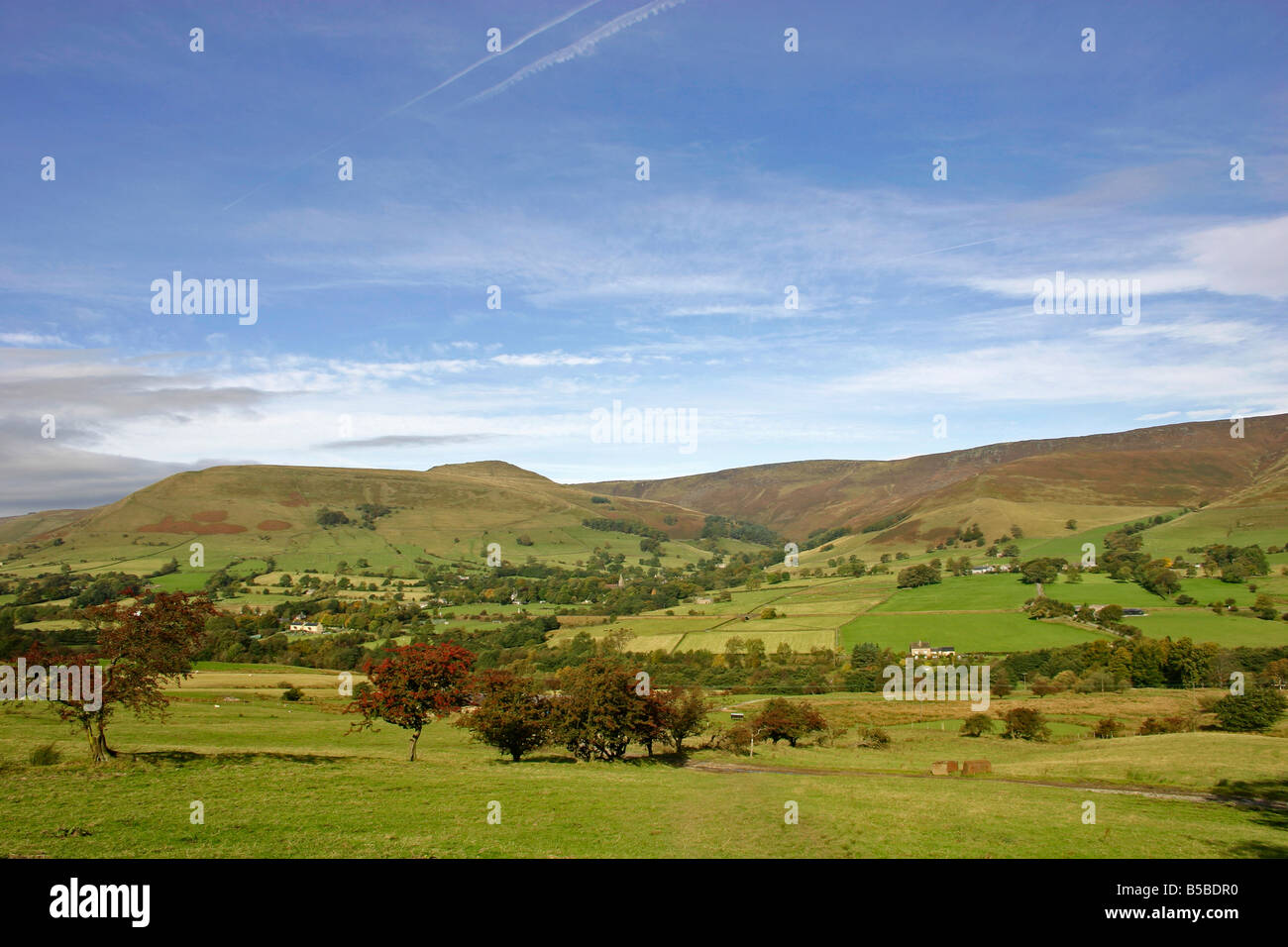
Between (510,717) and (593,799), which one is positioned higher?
(593,799)

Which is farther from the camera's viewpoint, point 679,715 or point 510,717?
point 679,715

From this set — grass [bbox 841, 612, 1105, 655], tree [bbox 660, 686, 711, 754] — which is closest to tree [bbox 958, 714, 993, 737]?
tree [bbox 660, 686, 711, 754]

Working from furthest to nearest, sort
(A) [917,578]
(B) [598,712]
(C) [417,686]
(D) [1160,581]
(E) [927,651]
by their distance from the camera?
(A) [917,578], (D) [1160,581], (E) [927,651], (B) [598,712], (C) [417,686]

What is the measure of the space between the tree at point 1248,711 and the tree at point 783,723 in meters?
33.8

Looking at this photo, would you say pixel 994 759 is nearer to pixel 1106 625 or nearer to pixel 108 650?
pixel 108 650

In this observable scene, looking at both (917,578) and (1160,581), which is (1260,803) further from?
(917,578)

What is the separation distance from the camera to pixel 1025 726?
2410 inches

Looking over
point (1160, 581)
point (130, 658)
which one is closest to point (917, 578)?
point (1160, 581)

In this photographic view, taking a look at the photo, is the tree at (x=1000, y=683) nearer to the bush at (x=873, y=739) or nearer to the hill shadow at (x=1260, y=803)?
the bush at (x=873, y=739)

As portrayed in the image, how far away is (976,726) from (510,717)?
4327 cm

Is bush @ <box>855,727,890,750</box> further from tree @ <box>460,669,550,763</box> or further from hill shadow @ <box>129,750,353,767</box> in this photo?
hill shadow @ <box>129,750,353,767</box>

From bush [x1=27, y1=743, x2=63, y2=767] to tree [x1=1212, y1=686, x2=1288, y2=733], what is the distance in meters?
78.2

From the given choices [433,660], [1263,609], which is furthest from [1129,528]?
[433,660]

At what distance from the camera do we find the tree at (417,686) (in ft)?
139
